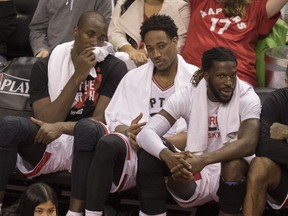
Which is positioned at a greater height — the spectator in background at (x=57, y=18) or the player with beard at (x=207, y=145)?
the spectator in background at (x=57, y=18)

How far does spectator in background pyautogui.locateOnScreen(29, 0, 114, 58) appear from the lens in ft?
15.4

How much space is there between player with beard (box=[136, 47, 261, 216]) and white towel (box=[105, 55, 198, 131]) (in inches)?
7.9

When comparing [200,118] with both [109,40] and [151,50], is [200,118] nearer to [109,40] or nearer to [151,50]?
[151,50]

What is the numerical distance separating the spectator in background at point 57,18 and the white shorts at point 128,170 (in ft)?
4.08

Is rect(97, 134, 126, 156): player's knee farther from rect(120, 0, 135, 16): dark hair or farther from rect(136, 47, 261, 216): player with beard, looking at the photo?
rect(120, 0, 135, 16): dark hair

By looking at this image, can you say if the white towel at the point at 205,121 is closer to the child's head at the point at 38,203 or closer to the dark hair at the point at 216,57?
the dark hair at the point at 216,57

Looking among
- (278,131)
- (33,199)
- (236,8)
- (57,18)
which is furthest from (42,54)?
(278,131)

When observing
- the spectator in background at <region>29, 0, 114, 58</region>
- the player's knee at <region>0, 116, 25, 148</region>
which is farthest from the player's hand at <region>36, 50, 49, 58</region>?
the player's knee at <region>0, 116, 25, 148</region>

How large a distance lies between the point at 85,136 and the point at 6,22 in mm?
1614

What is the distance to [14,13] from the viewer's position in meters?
4.94

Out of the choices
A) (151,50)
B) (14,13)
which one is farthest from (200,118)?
(14,13)

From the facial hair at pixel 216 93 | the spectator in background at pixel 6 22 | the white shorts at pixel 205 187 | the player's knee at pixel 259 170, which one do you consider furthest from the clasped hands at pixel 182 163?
the spectator in background at pixel 6 22

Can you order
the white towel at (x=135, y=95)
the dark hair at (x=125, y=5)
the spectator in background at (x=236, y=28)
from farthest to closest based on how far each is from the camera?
the dark hair at (x=125, y=5), the spectator in background at (x=236, y=28), the white towel at (x=135, y=95)

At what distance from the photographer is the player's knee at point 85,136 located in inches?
142
